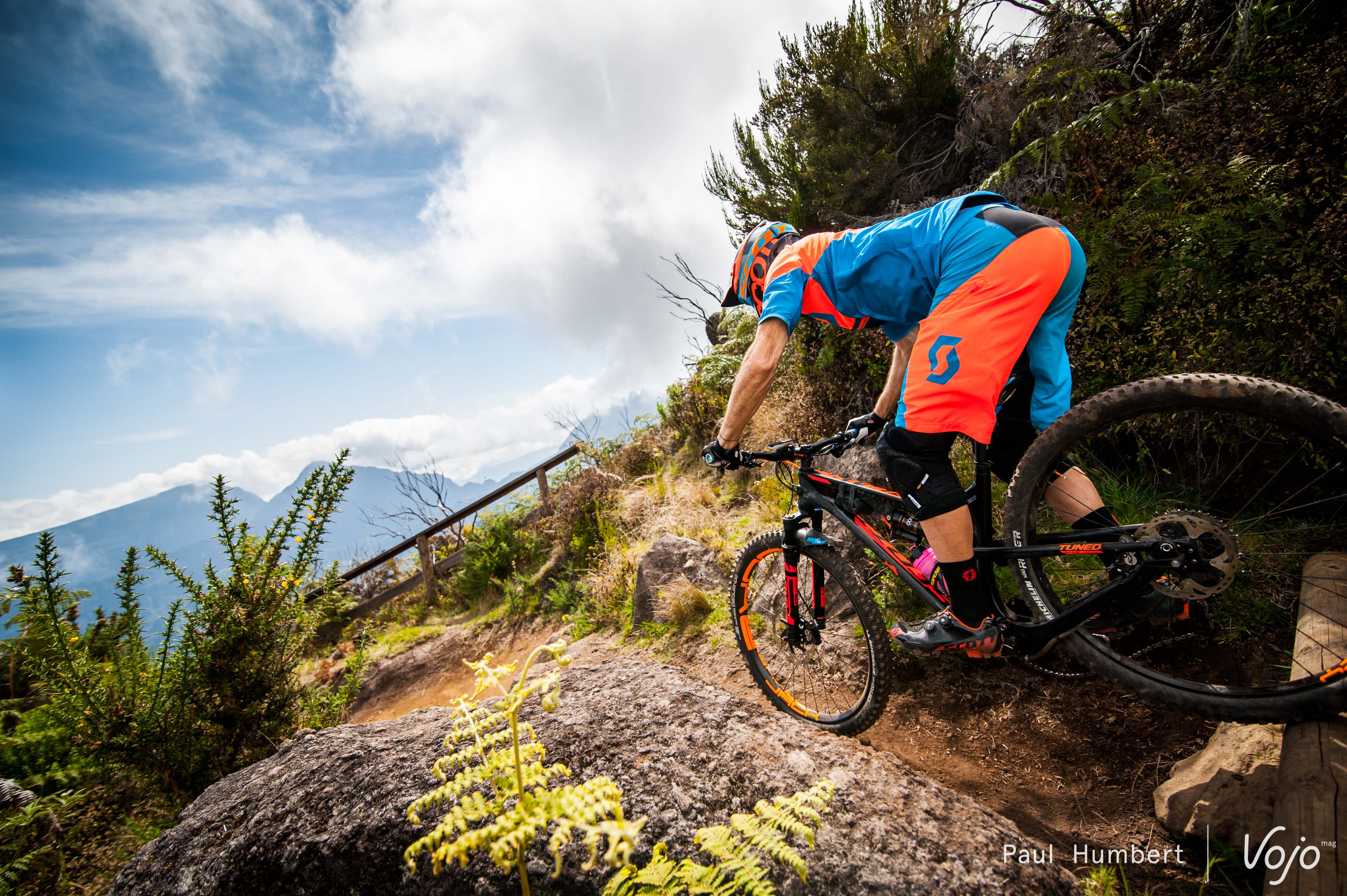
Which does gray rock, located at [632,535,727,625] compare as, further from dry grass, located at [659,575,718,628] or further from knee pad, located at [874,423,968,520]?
knee pad, located at [874,423,968,520]

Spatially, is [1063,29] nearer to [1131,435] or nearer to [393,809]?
[1131,435]

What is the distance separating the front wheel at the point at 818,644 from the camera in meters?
2.37

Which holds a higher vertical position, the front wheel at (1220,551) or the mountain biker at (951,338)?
the mountain biker at (951,338)

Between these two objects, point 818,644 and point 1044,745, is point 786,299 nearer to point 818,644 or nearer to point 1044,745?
point 818,644

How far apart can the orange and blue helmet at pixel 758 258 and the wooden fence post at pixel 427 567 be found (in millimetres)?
8975

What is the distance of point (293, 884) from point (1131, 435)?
4.63 meters

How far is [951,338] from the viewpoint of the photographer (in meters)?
1.94

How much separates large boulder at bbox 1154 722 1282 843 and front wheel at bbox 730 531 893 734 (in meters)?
0.95

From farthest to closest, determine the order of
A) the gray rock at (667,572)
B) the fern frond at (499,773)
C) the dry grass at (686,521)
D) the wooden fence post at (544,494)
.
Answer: the wooden fence post at (544,494) < the dry grass at (686,521) < the gray rock at (667,572) < the fern frond at (499,773)

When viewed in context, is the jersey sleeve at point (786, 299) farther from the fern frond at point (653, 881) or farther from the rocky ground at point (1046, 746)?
the fern frond at point (653, 881)

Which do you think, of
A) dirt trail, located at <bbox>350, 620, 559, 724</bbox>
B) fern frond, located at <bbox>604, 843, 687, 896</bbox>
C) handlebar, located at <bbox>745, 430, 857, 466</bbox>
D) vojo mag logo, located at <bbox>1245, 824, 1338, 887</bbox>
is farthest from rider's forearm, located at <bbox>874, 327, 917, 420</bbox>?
dirt trail, located at <bbox>350, 620, 559, 724</bbox>

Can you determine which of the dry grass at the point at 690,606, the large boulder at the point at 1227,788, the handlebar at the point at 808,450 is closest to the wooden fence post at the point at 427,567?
the dry grass at the point at 690,606

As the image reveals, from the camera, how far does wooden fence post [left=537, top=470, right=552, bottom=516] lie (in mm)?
8780

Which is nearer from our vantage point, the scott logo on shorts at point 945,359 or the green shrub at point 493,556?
the scott logo on shorts at point 945,359
